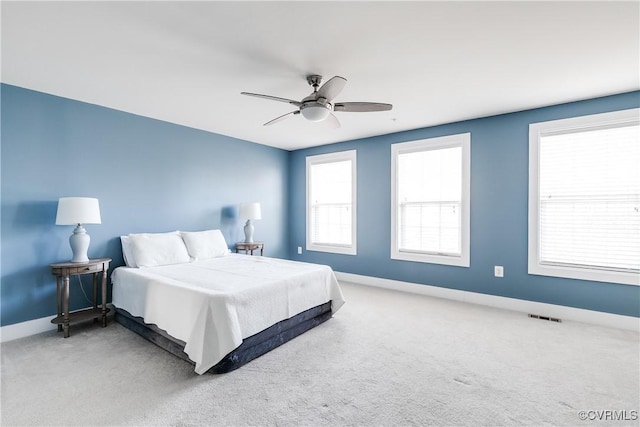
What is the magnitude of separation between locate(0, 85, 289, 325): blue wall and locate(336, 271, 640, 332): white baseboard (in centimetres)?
278

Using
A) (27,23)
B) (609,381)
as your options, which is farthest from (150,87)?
(609,381)

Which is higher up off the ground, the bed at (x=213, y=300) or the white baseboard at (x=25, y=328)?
the bed at (x=213, y=300)

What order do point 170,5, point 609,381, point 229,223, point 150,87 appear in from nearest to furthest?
point 170,5, point 609,381, point 150,87, point 229,223

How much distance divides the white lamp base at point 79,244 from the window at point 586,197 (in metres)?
5.09

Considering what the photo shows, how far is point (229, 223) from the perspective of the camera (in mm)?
4945

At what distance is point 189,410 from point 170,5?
2.50 meters

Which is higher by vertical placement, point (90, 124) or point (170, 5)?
point (170, 5)

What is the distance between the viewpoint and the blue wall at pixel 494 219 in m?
3.23

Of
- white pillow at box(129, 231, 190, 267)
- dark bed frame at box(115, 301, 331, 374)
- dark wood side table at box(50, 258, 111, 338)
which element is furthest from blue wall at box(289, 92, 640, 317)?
dark wood side table at box(50, 258, 111, 338)

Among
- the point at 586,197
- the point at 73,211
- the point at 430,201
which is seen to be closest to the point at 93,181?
the point at 73,211

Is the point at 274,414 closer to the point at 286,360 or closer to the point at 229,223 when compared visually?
Answer: the point at 286,360

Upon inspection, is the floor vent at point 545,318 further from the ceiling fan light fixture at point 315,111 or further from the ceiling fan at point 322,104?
the ceiling fan light fixture at point 315,111

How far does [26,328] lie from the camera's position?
2.92 meters

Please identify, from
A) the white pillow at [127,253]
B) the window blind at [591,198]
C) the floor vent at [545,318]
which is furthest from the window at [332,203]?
the white pillow at [127,253]
